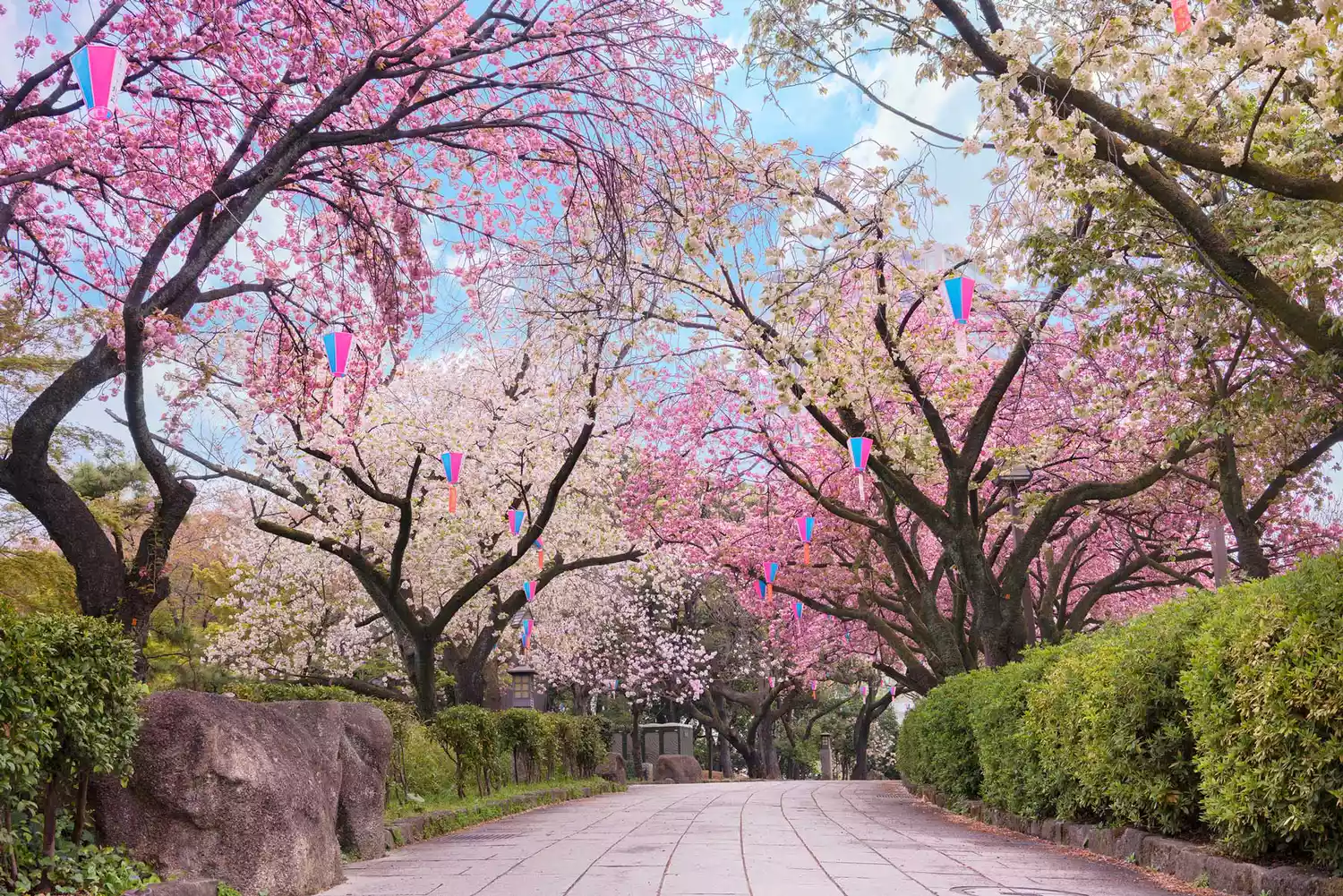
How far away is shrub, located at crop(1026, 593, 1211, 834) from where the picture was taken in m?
6.02

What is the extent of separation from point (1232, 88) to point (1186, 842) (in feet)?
16.0

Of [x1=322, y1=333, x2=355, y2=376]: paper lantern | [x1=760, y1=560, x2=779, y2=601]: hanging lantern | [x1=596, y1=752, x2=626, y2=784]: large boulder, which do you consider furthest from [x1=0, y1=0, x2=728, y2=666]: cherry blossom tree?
[x1=596, y1=752, x2=626, y2=784]: large boulder

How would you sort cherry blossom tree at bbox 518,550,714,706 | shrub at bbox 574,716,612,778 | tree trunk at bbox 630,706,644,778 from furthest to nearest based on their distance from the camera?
tree trunk at bbox 630,706,644,778
cherry blossom tree at bbox 518,550,714,706
shrub at bbox 574,716,612,778

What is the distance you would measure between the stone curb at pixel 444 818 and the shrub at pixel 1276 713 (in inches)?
196

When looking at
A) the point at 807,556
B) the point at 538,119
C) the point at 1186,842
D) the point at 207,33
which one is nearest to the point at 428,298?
the point at 207,33

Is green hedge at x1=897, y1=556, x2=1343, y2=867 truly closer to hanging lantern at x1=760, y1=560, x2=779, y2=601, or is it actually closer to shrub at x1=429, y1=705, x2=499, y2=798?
shrub at x1=429, y1=705, x2=499, y2=798

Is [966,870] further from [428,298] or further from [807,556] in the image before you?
[807,556]

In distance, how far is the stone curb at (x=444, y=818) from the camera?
8.50m

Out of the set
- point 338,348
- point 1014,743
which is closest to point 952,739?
point 1014,743

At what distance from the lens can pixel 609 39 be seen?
5.40 metres

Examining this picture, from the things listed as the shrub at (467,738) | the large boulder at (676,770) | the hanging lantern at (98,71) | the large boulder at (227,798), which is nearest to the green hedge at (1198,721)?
the large boulder at (227,798)

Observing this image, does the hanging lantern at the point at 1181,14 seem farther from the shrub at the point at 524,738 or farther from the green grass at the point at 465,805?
the shrub at the point at 524,738

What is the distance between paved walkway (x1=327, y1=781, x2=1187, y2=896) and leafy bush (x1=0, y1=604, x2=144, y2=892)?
5.52 ft

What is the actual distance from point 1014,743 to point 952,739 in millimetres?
3261
